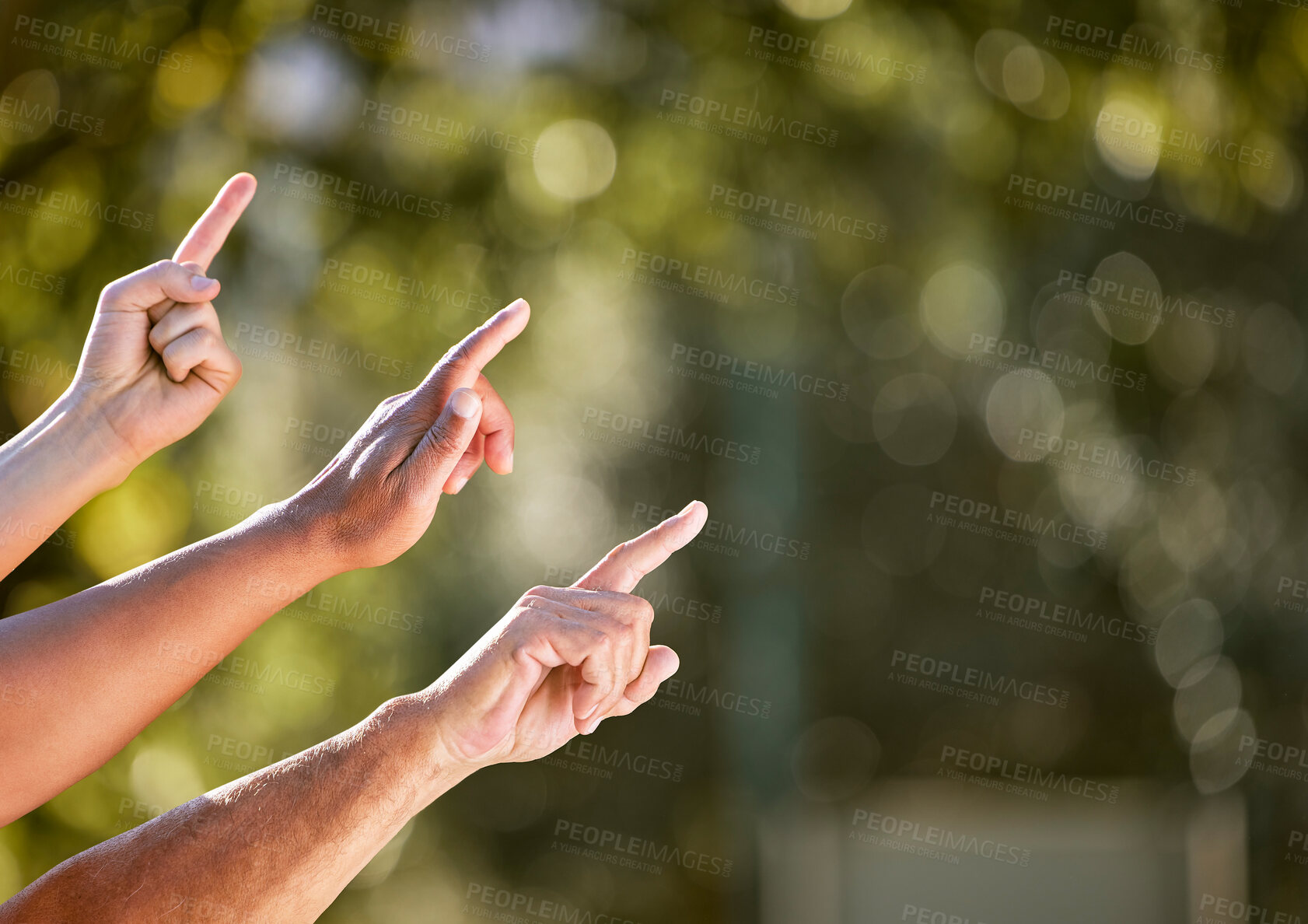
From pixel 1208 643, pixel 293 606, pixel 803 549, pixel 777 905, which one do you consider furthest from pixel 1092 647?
pixel 293 606

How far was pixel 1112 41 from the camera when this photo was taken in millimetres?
4527

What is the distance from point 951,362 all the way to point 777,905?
2.56 meters

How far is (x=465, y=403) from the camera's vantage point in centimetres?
152

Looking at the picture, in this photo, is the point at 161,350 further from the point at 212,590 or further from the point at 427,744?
the point at 427,744

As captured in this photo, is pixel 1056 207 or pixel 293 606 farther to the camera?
pixel 1056 207

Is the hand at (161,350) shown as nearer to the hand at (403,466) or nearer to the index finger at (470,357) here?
the hand at (403,466)

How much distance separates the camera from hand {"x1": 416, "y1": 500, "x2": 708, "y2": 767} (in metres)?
1.27

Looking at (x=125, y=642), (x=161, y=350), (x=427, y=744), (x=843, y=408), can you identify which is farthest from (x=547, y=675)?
(x=843, y=408)

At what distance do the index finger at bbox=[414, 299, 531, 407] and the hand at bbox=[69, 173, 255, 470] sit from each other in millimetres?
514

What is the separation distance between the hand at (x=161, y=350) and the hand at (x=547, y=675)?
0.93 m

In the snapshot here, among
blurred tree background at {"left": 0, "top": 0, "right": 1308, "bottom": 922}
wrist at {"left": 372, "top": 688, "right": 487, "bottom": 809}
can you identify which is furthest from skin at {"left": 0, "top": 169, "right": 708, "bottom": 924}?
blurred tree background at {"left": 0, "top": 0, "right": 1308, "bottom": 922}

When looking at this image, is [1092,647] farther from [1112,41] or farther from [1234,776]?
[1112,41]

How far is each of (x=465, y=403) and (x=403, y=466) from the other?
Result: 175 mm

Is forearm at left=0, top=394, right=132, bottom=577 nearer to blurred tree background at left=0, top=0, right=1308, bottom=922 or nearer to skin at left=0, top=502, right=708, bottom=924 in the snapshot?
skin at left=0, top=502, right=708, bottom=924
